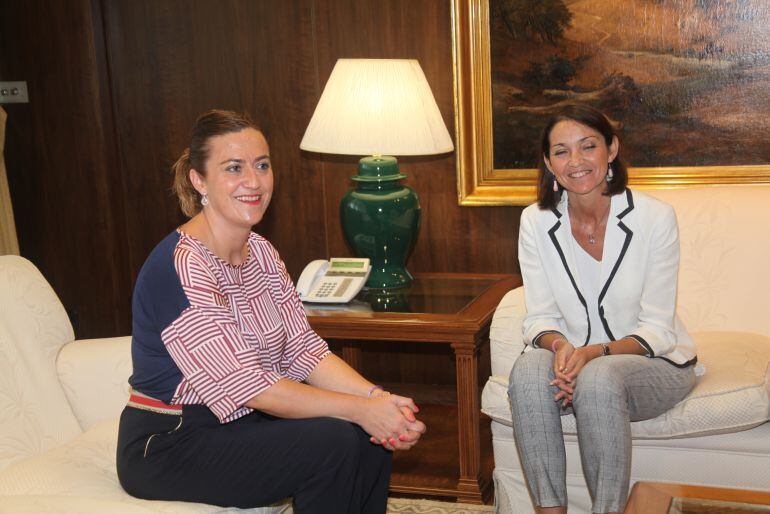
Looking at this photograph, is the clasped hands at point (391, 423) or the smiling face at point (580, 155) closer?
the clasped hands at point (391, 423)

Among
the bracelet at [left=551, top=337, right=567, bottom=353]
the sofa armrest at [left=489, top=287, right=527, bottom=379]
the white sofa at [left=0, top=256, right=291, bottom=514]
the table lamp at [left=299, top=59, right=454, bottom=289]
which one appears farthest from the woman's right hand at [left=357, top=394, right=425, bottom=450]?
the table lamp at [left=299, top=59, right=454, bottom=289]

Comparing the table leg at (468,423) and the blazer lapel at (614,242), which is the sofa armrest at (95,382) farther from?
the blazer lapel at (614,242)

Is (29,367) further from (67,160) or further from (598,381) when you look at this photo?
(67,160)

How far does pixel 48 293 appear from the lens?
2574 millimetres

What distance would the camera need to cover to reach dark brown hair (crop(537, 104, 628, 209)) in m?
2.51

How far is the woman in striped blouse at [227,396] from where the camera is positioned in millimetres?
1974

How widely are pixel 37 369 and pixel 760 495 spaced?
1.79 meters

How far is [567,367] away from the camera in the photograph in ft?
7.78

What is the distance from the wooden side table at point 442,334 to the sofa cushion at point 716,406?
0.89 feet

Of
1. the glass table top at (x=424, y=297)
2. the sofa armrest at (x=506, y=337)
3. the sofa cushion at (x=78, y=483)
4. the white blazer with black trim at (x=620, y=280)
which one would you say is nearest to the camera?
the sofa cushion at (x=78, y=483)

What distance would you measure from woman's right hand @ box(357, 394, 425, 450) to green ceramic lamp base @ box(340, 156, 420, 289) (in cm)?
122

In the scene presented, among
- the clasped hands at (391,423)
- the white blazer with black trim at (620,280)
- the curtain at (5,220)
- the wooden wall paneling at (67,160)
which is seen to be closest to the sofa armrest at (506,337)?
the white blazer with black trim at (620,280)

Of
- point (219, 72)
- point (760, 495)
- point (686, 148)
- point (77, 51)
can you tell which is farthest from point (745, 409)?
point (77, 51)

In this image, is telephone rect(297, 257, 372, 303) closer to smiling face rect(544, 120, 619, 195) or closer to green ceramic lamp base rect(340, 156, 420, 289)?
green ceramic lamp base rect(340, 156, 420, 289)
